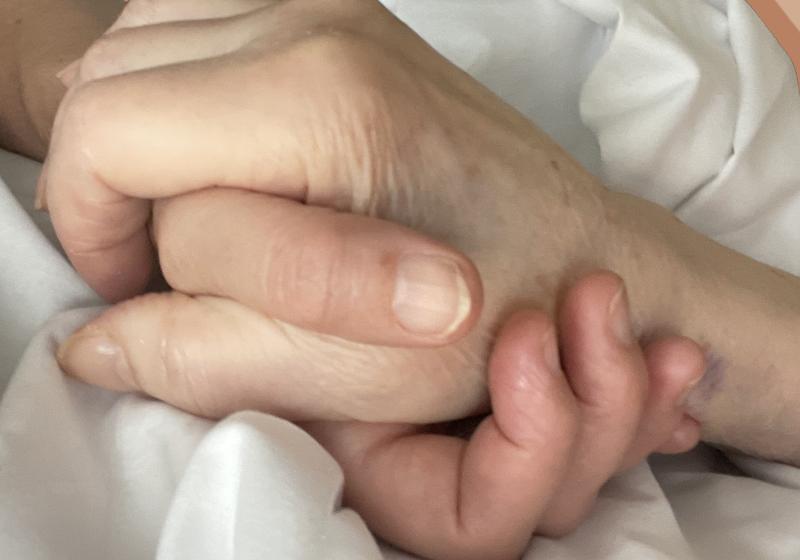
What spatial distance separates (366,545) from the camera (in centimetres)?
37

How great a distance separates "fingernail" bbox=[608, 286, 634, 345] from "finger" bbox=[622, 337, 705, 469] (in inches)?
1.3

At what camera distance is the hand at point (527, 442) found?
39 cm

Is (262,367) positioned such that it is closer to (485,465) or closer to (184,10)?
(485,465)

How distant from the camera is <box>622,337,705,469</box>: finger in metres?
0.44

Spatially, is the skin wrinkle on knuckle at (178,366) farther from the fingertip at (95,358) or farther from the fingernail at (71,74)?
the fingernail at (71,74)

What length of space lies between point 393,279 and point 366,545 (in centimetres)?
11

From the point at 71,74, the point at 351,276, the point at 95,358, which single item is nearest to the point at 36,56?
the point at 71,74

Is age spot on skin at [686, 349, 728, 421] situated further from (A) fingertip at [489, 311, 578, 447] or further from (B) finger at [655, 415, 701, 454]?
(A) fingertip at [489, 311, 578, 447]

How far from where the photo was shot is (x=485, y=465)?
0.39m

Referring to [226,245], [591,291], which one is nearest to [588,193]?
[591,291]

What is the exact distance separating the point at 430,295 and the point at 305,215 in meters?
0.07

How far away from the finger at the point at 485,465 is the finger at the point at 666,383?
0.07m

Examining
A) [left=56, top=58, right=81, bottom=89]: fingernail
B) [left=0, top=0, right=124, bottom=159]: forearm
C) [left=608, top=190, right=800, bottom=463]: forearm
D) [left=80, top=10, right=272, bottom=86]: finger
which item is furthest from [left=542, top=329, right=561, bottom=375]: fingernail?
[left=0, top=0, right=124, bottom=159]: forearm

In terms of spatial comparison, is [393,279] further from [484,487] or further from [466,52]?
[466,52]
